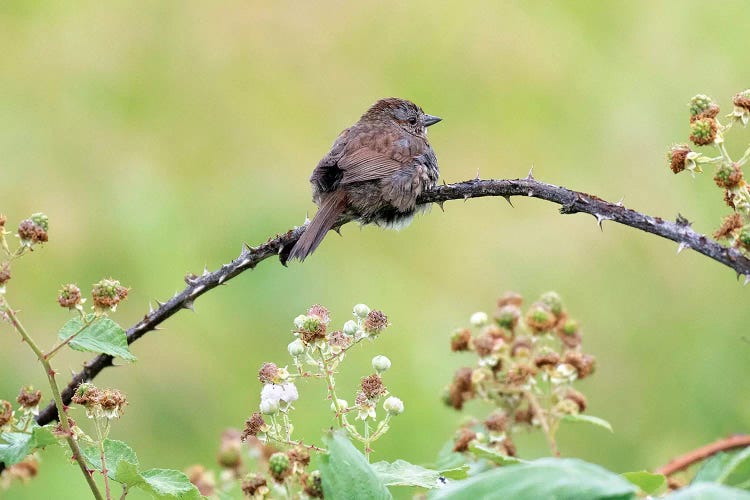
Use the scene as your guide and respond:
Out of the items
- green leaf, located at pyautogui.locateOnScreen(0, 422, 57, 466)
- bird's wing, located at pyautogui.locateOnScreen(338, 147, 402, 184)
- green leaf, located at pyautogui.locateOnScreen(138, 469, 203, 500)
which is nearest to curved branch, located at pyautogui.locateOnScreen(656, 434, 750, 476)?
green leaf, located at pyautogui.locateOnScreen(138, 469, 203, 500)

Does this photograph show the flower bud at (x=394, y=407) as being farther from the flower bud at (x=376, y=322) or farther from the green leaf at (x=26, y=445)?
the green leaf at (x=26, y=445)

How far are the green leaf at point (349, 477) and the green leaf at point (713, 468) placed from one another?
1.85ft

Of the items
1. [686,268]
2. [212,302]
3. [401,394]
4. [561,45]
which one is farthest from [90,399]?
[561,45]

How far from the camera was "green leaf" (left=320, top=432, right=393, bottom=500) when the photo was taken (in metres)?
1.48

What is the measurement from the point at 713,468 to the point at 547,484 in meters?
0.66

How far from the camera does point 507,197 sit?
84.2 inches

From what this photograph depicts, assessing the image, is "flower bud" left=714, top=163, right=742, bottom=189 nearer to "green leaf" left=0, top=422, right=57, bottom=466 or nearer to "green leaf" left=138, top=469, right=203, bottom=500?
"green leaf" left=138, top=469, right=203, bottom=500

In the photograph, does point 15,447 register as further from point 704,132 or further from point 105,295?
point 704,132

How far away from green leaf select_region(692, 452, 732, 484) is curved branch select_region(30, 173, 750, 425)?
1.08ft

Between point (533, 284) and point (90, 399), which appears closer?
point (90, 399)

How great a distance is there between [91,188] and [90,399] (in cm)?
502

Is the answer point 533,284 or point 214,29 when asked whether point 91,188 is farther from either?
point 533,284

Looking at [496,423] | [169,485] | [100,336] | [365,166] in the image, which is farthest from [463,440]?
[365,166]

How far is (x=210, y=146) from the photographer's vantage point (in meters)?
7.00
